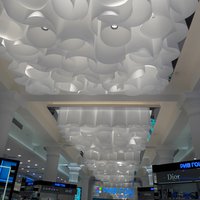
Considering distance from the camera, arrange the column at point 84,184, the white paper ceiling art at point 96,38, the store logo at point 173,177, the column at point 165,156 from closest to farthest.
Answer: the white paper ceiling art at point 96,38 → the store logo at point 173,177 → the column at point 165,156 → the column at point 84,184

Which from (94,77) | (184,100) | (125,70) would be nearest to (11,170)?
(94,77)

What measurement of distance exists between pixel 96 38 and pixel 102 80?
97cm

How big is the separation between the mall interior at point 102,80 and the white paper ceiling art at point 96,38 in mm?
11

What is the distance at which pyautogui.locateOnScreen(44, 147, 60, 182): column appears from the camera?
11672 mm

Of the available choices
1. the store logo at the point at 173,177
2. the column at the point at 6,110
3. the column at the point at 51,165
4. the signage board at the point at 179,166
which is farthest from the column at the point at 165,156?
the column at the point at 6,110

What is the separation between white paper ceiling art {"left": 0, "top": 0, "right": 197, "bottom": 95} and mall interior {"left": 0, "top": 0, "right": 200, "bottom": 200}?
11mm

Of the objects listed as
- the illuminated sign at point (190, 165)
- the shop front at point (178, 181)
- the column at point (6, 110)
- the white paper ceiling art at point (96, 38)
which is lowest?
the shop front at point (178, 181)

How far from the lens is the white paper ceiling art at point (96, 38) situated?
226cm

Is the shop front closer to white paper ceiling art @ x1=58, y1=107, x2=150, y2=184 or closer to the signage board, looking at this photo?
the signage board

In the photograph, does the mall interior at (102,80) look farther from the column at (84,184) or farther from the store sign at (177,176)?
the column at (84,184)

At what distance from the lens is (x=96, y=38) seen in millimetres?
2795

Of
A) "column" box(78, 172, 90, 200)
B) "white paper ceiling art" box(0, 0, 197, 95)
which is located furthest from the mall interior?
"column" box(78, 172, 90, 200)

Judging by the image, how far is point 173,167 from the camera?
5.77 metres

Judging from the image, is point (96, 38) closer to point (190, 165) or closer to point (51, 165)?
point (190, 165)
